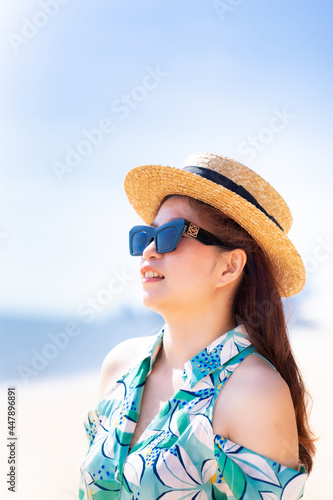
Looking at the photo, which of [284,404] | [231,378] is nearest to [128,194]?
[231,378]

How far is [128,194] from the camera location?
9.75 ft

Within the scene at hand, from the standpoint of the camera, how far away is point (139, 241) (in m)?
2.54

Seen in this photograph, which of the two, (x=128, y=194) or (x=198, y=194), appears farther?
(x=128, y=194)

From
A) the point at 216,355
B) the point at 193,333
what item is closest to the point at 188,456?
the point at 216,355

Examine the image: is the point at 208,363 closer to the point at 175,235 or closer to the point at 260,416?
the point at 260,416

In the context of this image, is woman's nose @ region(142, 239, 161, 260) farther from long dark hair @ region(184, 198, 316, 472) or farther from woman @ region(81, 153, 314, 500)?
long dark hair @ region(184, 198, 316, 472)

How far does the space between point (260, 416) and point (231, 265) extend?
2.48 feet

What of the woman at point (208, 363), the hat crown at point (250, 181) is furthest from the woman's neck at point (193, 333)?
the hat crown at point (250, 181)

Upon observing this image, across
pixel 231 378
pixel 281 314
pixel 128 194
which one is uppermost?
pixel 128 194

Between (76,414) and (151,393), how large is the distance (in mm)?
4668

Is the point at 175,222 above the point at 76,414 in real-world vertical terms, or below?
above

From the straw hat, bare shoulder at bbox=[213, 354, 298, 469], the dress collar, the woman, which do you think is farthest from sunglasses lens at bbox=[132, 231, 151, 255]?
bare shoulder at bbox=[213, 354, 298, 469]

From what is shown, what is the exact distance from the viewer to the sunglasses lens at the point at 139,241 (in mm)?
2506

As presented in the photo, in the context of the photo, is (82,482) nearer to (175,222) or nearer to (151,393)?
(151,393)
